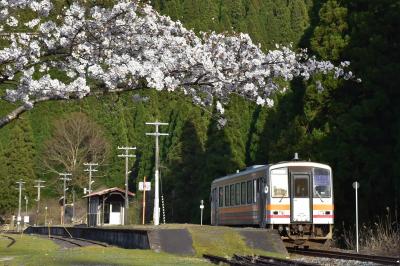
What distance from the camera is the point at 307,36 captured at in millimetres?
31516

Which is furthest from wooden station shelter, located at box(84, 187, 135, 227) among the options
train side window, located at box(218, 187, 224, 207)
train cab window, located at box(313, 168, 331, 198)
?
train cab window, located at box(313, 168, 331, 198)

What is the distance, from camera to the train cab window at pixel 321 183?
2508 cm

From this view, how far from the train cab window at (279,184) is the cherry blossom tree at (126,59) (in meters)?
10.9

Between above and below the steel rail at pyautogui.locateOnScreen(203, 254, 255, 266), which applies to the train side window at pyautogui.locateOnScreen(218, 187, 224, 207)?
above

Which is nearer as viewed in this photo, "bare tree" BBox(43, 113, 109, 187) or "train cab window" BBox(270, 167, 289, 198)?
"train cab window" BBox(270, 167, 289, 198)

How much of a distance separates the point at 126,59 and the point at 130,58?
8 centimetres

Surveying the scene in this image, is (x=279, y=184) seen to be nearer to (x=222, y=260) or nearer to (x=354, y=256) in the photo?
(x=354, y=256)

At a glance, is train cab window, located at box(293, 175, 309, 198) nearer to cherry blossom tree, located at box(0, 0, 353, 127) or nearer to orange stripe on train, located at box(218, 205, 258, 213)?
orange stripe on train, located at box(218, 205, 258, 213)

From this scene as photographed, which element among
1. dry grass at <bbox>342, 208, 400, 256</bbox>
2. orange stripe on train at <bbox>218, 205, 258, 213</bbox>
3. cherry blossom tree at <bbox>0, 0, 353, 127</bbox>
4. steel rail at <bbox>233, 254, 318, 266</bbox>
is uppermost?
cherry blossom tree at <bbox>0, 0, 353, 127</bbox>

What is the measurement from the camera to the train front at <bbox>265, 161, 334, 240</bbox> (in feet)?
81.5

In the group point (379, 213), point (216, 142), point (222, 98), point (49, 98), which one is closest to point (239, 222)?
point (379, 213)

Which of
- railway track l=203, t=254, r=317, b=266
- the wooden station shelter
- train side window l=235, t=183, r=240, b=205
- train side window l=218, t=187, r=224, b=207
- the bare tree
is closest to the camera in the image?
railway track l=203, t=254, r=317, b=266

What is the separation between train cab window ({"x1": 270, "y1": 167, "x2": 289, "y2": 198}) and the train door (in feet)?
0.95

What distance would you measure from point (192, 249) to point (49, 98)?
9231mm
